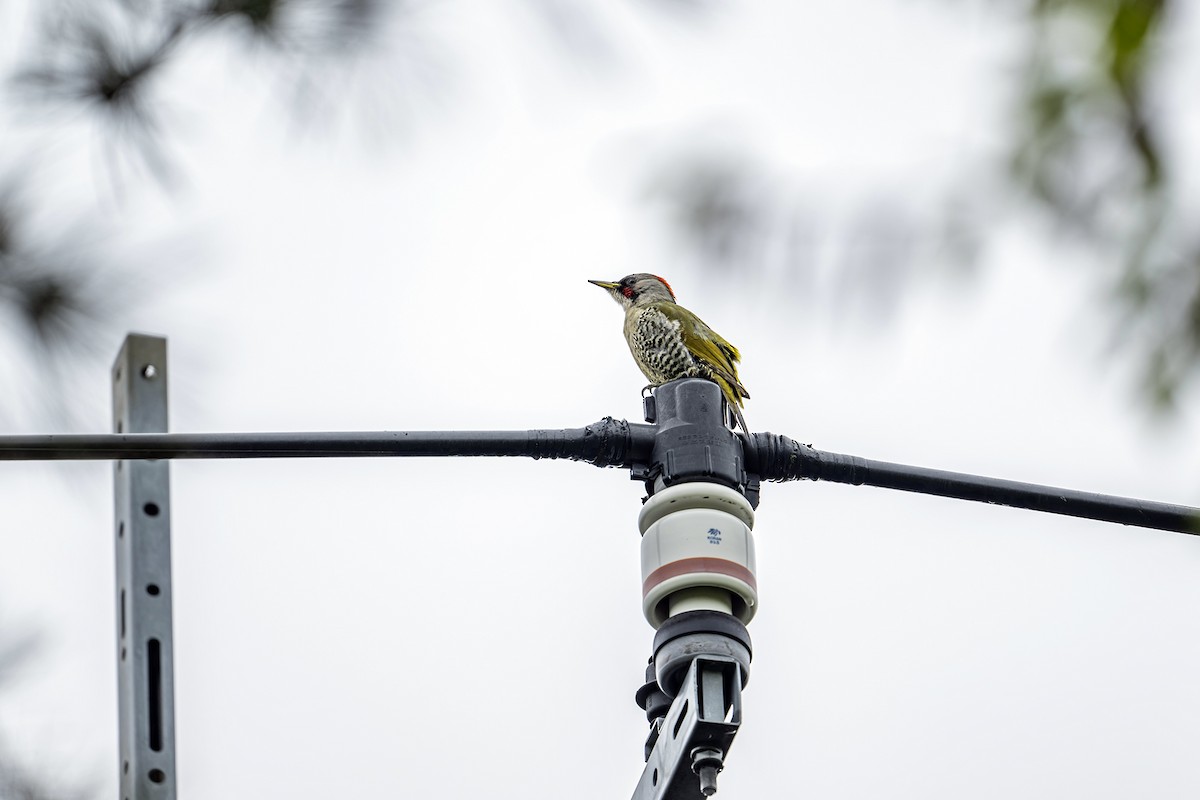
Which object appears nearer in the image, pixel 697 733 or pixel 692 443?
pixel 697 733

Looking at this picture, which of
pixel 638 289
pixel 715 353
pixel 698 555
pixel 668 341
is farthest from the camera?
pixel 638 289

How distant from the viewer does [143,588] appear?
3623mm

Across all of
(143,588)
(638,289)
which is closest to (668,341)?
(638,289)

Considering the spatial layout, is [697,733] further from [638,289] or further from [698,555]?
[638,289]

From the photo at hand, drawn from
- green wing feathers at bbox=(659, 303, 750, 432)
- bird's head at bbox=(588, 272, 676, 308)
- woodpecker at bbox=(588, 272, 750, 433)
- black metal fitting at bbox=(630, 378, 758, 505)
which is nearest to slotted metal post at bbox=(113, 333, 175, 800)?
black metal fitting at bbox=(630, 378, 758, 505)

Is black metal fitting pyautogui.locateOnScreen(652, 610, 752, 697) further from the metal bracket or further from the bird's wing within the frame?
the bird's wing

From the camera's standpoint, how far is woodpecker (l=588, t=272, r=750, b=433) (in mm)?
7469

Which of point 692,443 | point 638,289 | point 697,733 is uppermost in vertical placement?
point 638,289

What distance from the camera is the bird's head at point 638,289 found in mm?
8484

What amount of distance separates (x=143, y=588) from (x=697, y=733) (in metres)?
1.19

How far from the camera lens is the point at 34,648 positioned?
288 centimetres

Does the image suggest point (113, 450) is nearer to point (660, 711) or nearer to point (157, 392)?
point (157, 392)

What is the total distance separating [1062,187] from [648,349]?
6.07 meters

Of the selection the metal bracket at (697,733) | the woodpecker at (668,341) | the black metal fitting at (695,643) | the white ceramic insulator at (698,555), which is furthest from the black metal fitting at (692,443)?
the woodpecker at (668,341)
